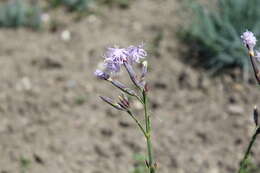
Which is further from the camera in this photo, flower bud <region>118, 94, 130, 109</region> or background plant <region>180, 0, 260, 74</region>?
background plant <region>180, 0, 260, 74</region>

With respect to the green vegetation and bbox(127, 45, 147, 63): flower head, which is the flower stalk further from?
the green vegetation

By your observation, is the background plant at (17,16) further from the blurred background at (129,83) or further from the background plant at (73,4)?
the background plant at (73,4)

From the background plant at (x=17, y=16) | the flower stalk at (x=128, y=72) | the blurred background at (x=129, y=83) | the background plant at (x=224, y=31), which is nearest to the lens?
the flower stalk at (x=128, y=72)

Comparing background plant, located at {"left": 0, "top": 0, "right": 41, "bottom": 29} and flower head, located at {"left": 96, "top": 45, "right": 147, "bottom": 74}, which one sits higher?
background plant, located at {"left": 0, "top": 0, "right": 41, "bottom": 29}

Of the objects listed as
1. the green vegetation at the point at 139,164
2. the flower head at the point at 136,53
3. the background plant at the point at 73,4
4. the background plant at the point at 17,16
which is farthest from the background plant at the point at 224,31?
the flower head at the point at 136,53

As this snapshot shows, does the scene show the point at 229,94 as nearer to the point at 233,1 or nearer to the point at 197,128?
the point at 197,128

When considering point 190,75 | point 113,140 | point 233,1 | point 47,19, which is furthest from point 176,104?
point 47,19

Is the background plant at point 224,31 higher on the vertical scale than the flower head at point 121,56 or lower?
higher

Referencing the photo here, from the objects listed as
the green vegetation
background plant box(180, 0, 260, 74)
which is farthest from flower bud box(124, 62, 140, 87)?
background plant box(180, 0, 260, 74)

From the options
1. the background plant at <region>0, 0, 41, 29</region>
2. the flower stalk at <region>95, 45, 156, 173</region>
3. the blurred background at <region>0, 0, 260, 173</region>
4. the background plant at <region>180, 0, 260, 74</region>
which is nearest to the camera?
the flower stalk at <region>95, 45, 156, 173</region>
